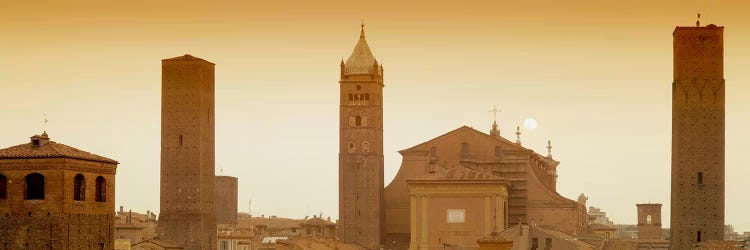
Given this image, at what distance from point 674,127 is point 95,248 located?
34.0m

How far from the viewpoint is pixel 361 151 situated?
343 feet

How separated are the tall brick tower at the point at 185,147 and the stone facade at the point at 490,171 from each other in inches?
461

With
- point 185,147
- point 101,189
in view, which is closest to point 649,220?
point 185,147

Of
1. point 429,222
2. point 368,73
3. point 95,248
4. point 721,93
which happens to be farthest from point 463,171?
point 95,248

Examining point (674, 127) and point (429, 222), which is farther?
point (429, 222)

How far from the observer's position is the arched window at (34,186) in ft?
193

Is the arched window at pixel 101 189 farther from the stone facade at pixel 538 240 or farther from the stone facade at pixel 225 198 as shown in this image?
the stone facade at pixel 225 198

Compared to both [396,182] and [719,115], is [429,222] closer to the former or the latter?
[396,182]

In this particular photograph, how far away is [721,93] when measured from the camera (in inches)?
3253

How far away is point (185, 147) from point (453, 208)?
15.1 metres

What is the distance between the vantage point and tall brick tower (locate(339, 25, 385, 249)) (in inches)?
4060

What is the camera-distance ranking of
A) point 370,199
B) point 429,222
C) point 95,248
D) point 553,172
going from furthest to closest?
point 553,172
point 370,199
point 429,222
point 95,248

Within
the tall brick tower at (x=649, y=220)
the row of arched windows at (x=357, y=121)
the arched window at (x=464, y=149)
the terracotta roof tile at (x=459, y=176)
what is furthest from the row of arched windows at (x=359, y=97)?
the tall brick tower at (x=649, y=220)

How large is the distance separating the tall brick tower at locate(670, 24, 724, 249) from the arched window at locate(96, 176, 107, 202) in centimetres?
3160
